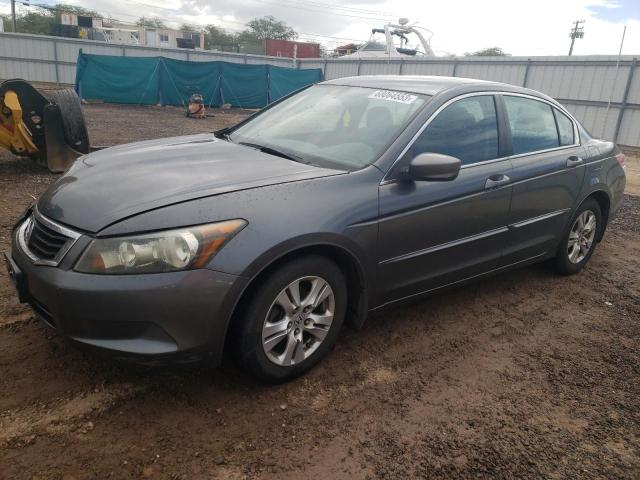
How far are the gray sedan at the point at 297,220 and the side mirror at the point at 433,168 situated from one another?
0.04ft

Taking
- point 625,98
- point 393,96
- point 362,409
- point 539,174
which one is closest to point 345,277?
point 362,409

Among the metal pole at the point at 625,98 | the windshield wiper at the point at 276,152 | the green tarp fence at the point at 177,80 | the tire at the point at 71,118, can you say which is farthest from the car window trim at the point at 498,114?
the green tarp fence at the point at 177,80

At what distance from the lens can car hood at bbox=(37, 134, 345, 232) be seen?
95.6 inches

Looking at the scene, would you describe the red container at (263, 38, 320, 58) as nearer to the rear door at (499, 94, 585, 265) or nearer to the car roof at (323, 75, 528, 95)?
the rear door at (499, 94, 585, 265)

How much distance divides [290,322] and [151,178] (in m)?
1.07

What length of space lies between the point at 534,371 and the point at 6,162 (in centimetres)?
783

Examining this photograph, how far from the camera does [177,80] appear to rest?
2152cm

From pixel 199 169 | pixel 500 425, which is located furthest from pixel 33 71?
pixel 500 425

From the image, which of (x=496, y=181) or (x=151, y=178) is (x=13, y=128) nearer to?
(x=151, y=178)

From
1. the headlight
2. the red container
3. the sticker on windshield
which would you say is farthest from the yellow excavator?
the red container

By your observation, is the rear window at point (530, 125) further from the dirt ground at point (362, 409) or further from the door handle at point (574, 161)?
the dirt ground at point (362, 409)

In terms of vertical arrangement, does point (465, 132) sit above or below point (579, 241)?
above

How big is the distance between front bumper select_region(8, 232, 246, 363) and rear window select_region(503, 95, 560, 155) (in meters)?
2.60

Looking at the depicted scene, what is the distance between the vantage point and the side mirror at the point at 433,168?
289 centimetres
